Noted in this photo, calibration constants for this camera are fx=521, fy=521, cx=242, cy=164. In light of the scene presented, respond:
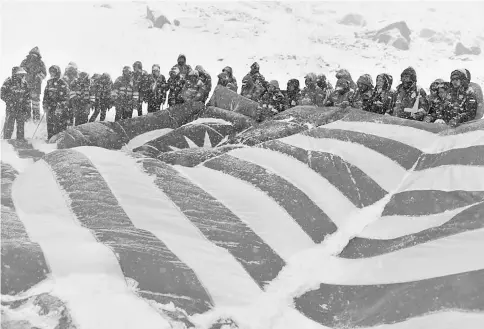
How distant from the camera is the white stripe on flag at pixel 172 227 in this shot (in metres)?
4.40

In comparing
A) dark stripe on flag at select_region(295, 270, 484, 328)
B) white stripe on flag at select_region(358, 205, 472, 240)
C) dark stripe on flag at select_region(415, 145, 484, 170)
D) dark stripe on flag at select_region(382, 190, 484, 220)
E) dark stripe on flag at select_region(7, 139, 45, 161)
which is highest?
dark stripe on flag at select_region(415, 145, 484, 170)

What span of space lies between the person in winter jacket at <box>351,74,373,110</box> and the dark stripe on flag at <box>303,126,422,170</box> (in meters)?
1.23

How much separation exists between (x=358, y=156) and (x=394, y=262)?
1776 millimetres

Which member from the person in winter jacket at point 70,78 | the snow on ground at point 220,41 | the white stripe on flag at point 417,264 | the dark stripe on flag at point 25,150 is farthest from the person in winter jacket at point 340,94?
the snow on ground at point 220,41

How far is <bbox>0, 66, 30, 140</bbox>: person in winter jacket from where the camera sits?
8.26 metres

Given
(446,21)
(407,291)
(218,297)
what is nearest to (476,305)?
(407,291)

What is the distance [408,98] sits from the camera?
289 inches

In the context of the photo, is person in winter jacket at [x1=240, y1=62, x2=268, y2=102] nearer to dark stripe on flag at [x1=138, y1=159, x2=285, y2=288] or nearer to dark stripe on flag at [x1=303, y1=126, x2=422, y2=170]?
dark stripe on flag at [x1=303, y1=126, x2=422, y2=170]

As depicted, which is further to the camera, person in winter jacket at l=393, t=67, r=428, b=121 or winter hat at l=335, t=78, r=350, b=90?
winter hat at l=335, t=78, r=350, b=90

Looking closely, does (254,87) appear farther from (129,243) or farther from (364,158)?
(129,243)

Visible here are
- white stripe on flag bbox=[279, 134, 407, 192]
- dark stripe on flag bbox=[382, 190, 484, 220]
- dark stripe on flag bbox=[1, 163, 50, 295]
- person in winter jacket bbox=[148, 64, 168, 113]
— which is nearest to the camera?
dark stripe on flag bbox=[1, 163, 50, 295]

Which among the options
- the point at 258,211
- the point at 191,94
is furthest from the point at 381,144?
the point at 191,94

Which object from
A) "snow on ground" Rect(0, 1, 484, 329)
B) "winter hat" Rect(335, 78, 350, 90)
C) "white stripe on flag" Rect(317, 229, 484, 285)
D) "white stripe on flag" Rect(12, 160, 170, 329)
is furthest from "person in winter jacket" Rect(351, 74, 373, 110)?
"snow on ground" Rect(0, 1, 484, 329)

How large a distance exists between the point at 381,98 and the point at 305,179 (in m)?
2.41
